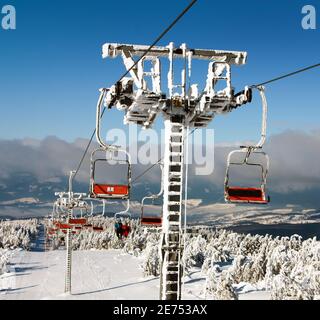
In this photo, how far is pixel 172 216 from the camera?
9.94m

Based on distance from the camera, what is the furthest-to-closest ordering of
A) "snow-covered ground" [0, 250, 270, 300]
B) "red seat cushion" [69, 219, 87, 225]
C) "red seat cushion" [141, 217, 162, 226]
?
"snow-covered ground" [0, 250, 270, 300]
"red seat cushion" [69, 219, 87, 225]
"red seat cushion" [141, 217, 162, 226]

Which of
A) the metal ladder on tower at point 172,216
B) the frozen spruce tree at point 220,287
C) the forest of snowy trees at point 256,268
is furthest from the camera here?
the frozen spruce tree at point 220,287

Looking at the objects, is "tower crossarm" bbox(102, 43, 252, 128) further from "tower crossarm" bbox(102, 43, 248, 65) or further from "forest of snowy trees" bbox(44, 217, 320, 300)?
"forest of snowy trees" bbox(44, 217, 320, 300)

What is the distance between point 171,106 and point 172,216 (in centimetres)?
243

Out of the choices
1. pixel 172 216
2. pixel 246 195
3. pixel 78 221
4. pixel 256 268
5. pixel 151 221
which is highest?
pixel 246 195

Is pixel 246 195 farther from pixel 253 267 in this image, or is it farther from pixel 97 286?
pixel 253 267

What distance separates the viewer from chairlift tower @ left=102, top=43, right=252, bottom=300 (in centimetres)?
994

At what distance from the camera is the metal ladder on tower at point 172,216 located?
9930 mm

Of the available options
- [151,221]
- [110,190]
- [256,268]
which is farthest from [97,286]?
[110,190]

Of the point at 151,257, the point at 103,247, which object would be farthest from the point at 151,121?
the point at 103,247

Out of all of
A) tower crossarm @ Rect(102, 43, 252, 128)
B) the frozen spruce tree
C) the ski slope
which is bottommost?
the ski slope

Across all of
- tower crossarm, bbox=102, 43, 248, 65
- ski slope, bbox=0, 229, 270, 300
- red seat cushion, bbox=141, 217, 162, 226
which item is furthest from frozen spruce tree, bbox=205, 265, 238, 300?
tower crossarm, bbox=102, 43, 248, 65

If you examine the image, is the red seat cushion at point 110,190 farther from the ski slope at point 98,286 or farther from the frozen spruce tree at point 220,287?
the ski slope at point 98,286

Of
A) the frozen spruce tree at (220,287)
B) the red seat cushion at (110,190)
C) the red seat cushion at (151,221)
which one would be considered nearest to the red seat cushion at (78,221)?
the frozen spruce tree at (220,287)
